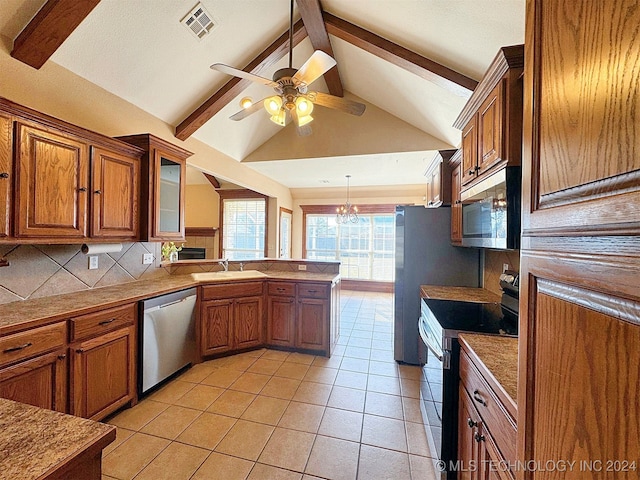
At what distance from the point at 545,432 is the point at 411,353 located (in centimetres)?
260

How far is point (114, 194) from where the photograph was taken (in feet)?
A: 7.65

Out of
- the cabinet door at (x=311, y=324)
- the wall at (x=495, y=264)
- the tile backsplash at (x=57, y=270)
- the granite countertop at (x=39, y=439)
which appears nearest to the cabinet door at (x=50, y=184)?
the tile backsplash at (x=57, y=270)

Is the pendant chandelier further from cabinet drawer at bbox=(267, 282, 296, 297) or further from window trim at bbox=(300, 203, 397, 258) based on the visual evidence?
cabinet drawer at bbox=(267, 282, 296, 297)

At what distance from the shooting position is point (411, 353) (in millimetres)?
3037

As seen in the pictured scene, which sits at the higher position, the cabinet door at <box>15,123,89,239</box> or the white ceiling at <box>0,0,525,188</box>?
the white ceiling at <box>0,0,525,188</box>

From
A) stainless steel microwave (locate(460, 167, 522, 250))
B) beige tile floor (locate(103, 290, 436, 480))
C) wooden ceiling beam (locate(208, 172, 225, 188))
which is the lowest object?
beige tile floor (locate(103, 290, 436, 480))

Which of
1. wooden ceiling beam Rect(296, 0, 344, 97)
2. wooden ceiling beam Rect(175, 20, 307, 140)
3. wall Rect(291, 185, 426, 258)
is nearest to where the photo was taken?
wooden ceiling beam Rect(296, 0, 344, 97)

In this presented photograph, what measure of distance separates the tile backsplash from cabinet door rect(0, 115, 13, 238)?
1.40ft

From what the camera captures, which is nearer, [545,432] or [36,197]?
[545,432]

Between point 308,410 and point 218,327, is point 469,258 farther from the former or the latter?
point 218,327

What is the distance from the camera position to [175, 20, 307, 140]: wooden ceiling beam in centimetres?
315

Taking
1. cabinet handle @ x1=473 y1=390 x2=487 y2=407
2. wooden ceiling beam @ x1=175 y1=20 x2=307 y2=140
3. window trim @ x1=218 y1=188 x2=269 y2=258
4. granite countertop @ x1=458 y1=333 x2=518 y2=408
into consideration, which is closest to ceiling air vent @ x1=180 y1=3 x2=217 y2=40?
wooden ceiling beam @ x1=175 y1=20 x2=307 y2=140

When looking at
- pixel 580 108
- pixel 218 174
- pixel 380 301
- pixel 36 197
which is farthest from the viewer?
pixel 380 301

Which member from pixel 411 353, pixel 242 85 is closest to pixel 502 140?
pixel 411 353
